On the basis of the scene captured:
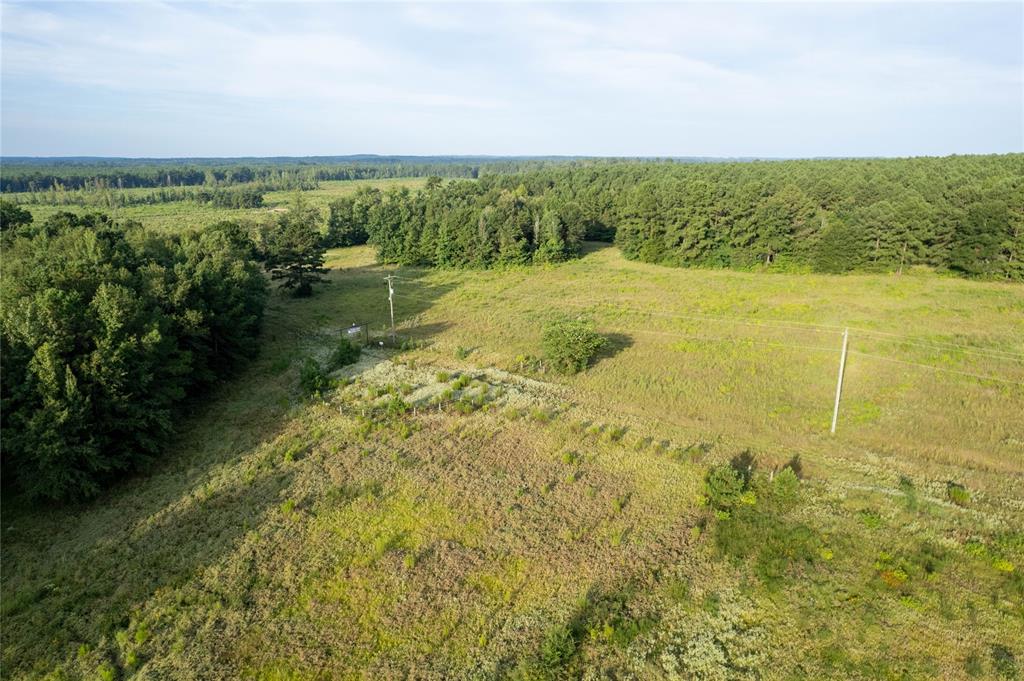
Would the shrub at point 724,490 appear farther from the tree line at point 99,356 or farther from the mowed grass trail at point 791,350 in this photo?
the tree line at point 99,356

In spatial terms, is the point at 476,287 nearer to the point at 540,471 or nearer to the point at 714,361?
the point at 714,361

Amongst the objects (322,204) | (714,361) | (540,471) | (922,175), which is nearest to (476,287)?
(714,361)

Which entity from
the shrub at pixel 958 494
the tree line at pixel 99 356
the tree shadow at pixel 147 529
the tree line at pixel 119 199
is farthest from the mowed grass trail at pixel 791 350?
the tree line at pixel 119 199

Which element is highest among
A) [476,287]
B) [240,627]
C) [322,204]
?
[322,204]

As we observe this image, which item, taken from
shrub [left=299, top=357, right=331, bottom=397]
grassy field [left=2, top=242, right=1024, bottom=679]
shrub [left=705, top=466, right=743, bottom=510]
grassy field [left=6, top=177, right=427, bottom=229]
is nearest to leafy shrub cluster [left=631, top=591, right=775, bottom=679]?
grassy field [left=2, top=242, right=1024, bottom=679]

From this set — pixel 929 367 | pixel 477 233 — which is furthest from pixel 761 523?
pixel 477 233

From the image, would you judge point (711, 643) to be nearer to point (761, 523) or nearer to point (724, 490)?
point (761, 523)
